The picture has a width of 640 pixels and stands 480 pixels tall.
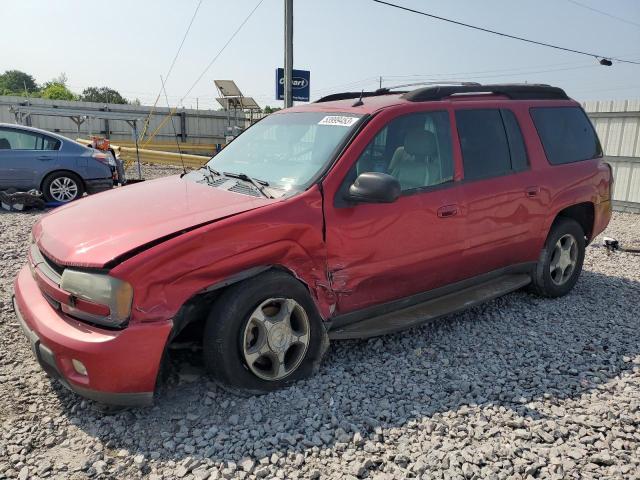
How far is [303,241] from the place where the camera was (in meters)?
3.23

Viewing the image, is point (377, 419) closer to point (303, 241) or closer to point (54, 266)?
point (303, 241)

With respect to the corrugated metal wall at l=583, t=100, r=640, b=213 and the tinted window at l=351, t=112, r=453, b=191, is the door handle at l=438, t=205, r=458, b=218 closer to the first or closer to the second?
the tinted window at l=351, t=112, r=453, b=191

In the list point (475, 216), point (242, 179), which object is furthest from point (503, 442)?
point (242, 179)

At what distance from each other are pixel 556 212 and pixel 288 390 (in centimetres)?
318

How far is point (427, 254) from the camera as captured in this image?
3.85m

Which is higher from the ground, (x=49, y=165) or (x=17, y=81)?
(x=17, y=81)

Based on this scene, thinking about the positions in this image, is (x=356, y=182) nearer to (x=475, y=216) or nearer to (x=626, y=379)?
(x=475, y=216)

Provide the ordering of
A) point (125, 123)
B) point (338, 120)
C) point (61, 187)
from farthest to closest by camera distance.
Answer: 1. point (125, 123)
2. point (61, 187)
3. point (338, 120)

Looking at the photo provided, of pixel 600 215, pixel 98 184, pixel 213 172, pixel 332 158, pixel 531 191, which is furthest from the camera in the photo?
pixel 98 184

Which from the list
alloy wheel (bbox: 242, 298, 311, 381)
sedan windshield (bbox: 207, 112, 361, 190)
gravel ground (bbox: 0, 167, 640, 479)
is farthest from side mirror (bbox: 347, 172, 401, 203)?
gravel ground (bbox: 0, 167, 640, 479)

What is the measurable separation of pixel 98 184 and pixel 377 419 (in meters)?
8.77

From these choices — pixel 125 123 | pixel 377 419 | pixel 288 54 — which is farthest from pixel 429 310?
pixel 125 123

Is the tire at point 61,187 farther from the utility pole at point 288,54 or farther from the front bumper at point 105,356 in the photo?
the front bumper at point 105,356

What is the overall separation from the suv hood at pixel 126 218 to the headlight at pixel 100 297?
3.1 inches
